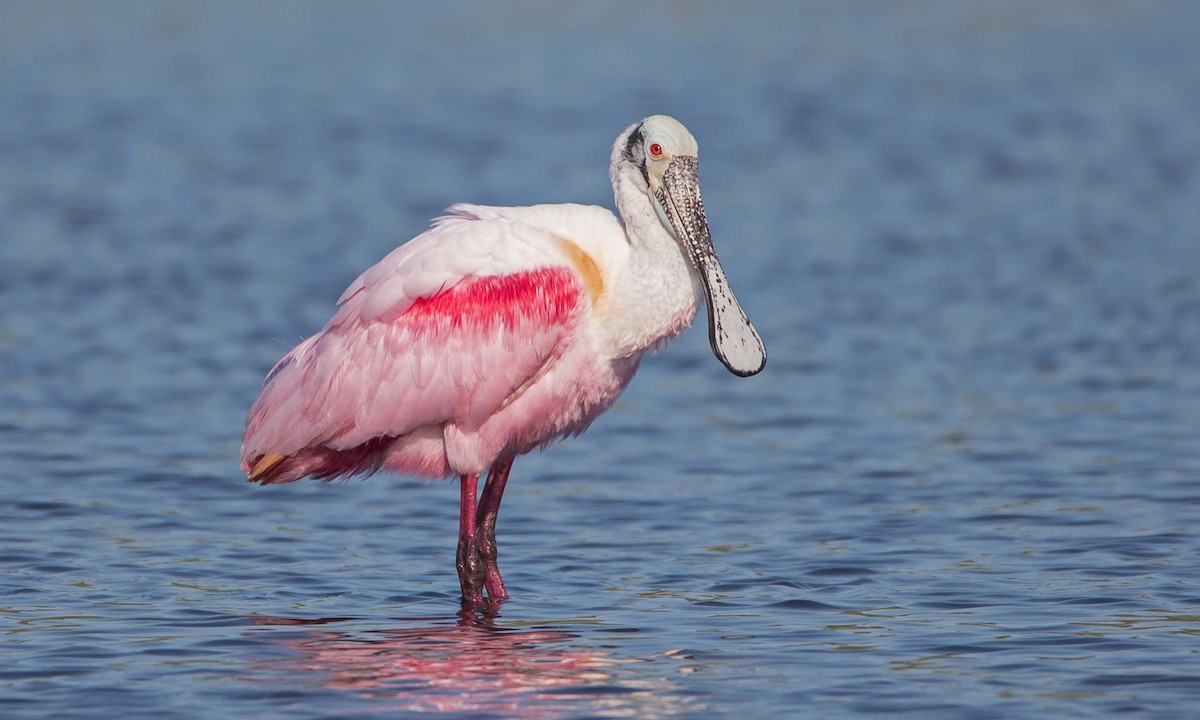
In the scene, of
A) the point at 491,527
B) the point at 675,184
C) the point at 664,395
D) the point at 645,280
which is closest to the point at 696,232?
the point at 675,184

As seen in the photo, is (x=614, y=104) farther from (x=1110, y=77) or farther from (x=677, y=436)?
(x=677, y=436)

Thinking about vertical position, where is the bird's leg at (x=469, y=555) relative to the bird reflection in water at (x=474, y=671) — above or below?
above

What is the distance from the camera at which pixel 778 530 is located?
10172 mm

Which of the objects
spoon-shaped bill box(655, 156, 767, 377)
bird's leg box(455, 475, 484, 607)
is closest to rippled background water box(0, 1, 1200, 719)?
bird's leg box(455, 475, 484, 607)

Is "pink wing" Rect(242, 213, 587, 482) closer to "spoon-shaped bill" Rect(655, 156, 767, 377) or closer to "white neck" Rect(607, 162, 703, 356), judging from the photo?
"white neck" Rect(607, 162, 703, 356)

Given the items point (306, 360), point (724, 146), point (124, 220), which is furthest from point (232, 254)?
point (306, 360)

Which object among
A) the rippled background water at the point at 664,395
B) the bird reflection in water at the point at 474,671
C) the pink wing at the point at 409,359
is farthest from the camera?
the pink wing at the point at 409,359

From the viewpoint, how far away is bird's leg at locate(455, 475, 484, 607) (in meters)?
9.04

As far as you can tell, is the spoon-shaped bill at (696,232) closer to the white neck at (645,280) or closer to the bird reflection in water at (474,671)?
the white neck at (645,280)

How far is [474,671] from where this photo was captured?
25.8ft

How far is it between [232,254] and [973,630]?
1070 cm

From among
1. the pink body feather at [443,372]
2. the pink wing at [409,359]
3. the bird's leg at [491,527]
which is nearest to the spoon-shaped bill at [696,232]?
the pink body feather at [443,372]

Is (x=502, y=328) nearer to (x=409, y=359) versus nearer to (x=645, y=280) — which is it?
(x=409, y=359)

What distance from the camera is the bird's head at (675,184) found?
29.7ft
